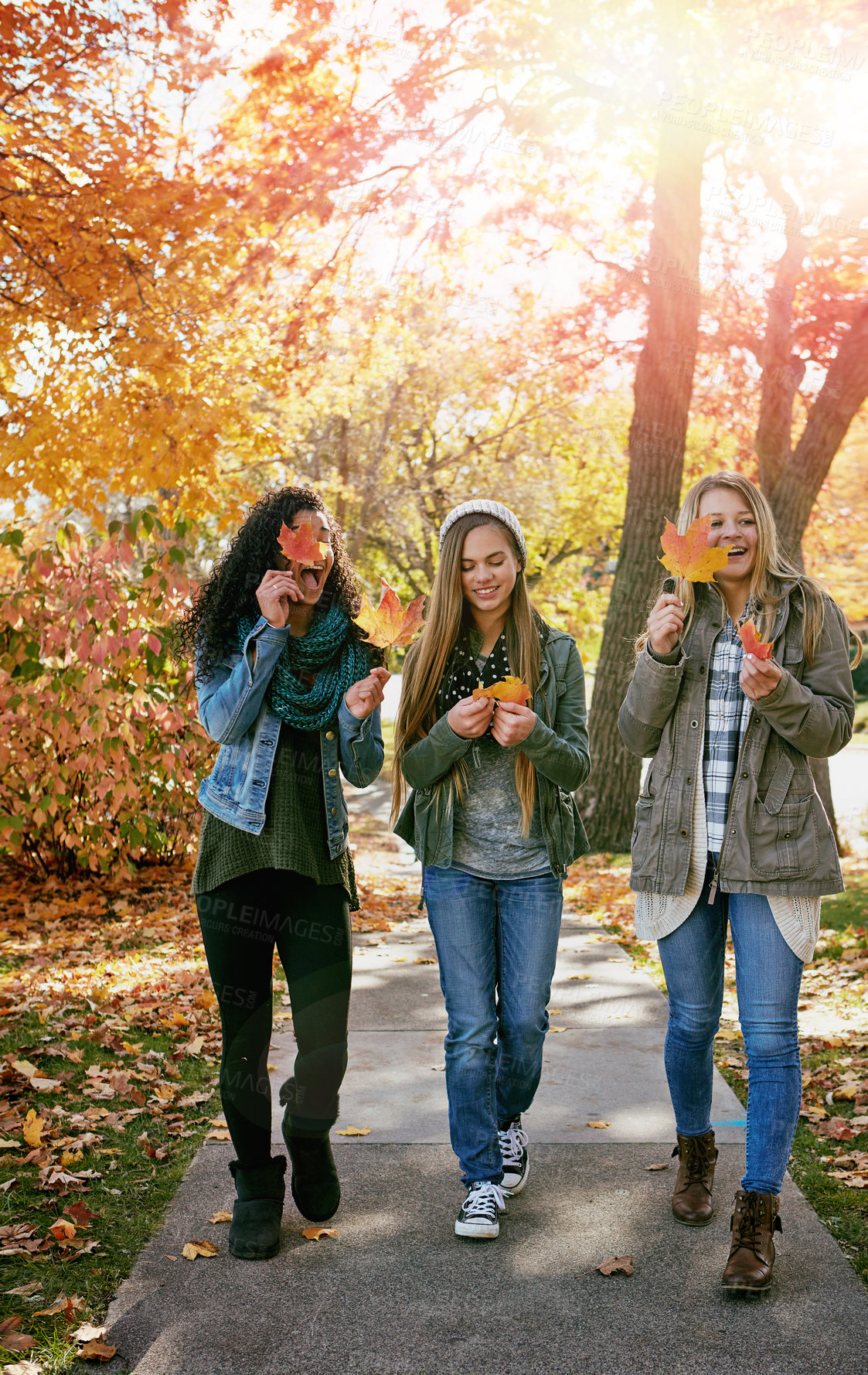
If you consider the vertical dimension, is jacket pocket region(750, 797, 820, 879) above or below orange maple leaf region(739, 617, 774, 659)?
below

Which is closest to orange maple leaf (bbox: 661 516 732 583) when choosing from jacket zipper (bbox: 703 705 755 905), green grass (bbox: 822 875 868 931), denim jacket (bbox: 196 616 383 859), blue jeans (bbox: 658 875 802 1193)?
jacket zipper (bbox: 703 705 755 905)

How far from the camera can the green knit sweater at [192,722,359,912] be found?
10.1 ft

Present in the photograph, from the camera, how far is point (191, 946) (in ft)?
22.0

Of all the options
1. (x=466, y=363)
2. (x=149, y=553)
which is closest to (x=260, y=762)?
(x=149, y=553)

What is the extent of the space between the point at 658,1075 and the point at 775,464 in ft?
23.6

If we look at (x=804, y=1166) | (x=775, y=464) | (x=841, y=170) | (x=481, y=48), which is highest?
(x=481, y=48)

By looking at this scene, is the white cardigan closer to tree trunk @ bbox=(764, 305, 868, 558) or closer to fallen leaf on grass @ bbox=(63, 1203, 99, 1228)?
fallen leaf on grass @ bbox=(63, 1203, 99, 1228)

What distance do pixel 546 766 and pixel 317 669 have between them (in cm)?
72

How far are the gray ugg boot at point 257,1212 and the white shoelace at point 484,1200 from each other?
52 centimetres

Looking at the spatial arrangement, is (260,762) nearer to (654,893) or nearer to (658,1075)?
(654,893)

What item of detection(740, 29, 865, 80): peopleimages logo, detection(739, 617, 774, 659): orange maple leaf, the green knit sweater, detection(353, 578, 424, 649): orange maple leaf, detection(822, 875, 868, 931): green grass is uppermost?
detection(740, 29, 865, 80): peopleimages logo

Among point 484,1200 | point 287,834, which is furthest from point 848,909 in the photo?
point 287,834

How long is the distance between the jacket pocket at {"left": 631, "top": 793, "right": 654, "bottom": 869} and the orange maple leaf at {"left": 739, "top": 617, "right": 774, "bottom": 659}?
1.75 feet

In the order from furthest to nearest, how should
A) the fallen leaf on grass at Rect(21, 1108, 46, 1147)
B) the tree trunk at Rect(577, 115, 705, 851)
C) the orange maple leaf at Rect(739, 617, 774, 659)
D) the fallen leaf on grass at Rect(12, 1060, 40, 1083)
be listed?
1. the tree trunk at Rect(577, 115, 705, 851)
2. the fallen leaf on grass at Rect(12, 1060, 40, 1083)
3. the fallen leaf on grass at Rect(21, 1108, 46, 1147)
4. the orange maple leaf at Rect(739, 617, 774, 659)
